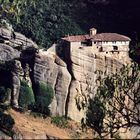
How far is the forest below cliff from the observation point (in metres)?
59.4

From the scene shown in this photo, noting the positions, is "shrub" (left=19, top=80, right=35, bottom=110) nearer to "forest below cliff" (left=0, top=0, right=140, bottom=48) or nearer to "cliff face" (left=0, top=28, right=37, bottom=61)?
"cliff face" (left=0, top=28, right=37, bottom=61)

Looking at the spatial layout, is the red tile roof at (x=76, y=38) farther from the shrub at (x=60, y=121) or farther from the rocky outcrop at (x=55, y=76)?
the shrub at (x=60, y=121)

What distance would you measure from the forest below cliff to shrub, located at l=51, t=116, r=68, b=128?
24.1ft

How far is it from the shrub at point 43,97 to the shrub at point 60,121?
0.78 m

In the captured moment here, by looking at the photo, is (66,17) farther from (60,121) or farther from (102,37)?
(60,121)

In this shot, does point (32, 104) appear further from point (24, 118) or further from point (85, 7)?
point (85, 7)

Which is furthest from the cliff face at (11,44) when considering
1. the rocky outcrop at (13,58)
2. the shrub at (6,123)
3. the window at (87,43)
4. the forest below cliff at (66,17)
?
the shrub at (6,123)

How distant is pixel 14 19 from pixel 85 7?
24.3 feet

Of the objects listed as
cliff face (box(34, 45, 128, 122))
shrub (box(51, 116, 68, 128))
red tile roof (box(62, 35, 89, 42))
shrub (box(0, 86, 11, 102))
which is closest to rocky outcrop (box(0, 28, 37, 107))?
shrub (box(0, 86, 11, 102))

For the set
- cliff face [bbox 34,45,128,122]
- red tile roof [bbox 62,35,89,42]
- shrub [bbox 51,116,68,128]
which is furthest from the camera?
red tile roof [bbox 62,35,89,42]

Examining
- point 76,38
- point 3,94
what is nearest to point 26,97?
point 3,94

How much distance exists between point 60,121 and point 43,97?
8.07ft

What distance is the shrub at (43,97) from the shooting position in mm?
54531

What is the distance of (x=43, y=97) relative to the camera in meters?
54.7
